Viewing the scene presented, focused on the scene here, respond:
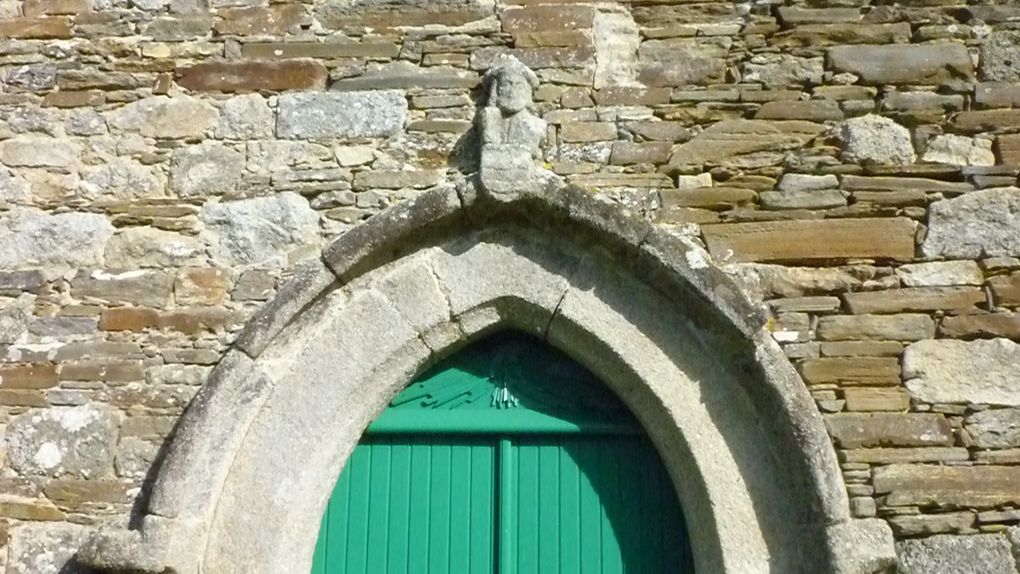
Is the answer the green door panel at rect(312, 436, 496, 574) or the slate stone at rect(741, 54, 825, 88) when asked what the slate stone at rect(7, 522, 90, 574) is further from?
the slate stone at rect(741, 54, 825, 88)

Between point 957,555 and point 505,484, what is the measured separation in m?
1.40

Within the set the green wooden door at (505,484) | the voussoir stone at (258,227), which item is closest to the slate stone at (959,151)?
the green wooden door at (505,484)

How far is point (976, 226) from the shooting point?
3303 mm

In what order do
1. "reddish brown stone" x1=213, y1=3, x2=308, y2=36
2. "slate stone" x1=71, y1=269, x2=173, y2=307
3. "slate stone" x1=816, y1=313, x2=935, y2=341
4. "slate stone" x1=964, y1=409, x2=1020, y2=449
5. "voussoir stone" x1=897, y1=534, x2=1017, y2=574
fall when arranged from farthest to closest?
"reddish brown stone" x1=213, y1=3, x2=308, y2=36
"slate stone" x1=71, y1=269, x2=173, y2=307
"slate stone" x1=816, y1=313, x2=935, y2=341
"slate stone" x1=964, y1=409, x2=1020, y2=449
"voussoir stone" x1=897, y1=534, x2=1017, y2=574

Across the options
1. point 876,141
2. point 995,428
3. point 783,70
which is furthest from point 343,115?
point 995,428

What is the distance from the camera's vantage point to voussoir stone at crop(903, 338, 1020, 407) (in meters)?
3.16

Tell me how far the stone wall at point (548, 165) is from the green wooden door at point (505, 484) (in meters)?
0.61

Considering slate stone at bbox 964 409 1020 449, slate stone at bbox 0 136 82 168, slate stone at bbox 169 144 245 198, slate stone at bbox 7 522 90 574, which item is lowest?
slate stone at bbox 7 522 90 574

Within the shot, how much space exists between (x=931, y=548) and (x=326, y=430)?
6.21 feet

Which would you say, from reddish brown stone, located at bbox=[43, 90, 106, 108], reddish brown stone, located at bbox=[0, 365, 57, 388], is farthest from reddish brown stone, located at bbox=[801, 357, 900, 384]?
reddish brown stone, located at bbox=[43, 90, 106, 108]

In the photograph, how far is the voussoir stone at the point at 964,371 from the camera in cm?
316

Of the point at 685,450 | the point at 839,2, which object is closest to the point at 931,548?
the point at 685,450

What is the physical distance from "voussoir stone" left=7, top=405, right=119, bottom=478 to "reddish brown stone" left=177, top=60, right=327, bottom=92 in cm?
119

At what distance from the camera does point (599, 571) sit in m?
3.34
